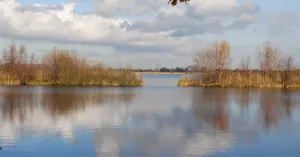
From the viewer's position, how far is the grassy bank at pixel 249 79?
41719mm

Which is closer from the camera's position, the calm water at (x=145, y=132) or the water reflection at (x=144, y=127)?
the calm water at (x=145, y=132)

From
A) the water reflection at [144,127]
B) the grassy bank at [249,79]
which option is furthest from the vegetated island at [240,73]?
the water reflection at [144,127]

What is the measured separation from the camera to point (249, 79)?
4253 centimetres

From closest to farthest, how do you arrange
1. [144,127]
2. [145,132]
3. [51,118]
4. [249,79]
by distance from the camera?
[145,132], [144,127], [51,118], [249,79]

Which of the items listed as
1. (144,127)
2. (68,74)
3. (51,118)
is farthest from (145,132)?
(68,74)

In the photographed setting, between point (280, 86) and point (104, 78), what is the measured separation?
66.8 feet

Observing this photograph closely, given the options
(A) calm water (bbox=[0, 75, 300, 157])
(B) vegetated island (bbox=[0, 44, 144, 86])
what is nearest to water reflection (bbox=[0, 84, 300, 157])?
(A) calm water (bbox=[0, 75, 300, 157])

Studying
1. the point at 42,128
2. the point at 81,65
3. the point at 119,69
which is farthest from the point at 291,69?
the point at 42,128

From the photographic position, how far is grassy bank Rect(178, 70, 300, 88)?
41719 millimetres

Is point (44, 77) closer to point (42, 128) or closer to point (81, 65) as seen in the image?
point (81, 65)

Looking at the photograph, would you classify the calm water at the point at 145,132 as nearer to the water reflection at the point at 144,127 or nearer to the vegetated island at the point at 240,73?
the water reflection at the point at 144,127

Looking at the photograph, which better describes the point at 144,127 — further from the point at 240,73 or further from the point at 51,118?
the point at 240,73

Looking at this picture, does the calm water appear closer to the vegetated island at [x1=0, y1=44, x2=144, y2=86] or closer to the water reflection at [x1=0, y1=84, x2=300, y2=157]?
the water reflection at [x1=0, y1=84, x2=300, y2=157]

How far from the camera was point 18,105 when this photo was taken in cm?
2050
